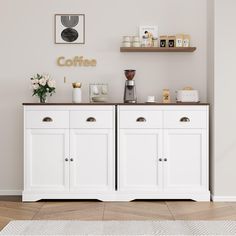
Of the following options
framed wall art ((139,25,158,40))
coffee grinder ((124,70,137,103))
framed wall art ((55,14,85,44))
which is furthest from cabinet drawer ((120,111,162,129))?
framed wall art ((55,14,85,44))

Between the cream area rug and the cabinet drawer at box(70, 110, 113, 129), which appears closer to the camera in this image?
the cream area rug

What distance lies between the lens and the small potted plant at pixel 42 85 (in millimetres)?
5234

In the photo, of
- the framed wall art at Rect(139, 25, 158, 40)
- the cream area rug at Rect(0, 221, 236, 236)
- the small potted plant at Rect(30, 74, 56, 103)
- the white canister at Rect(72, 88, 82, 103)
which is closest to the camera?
the cream area rug at Rect(0, 221, 236, 236)

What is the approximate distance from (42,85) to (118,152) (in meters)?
1.05

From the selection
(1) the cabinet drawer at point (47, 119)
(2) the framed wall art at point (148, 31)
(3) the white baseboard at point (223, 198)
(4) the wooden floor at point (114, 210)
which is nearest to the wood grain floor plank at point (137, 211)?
(4) the wooden floor at point (114, 210)

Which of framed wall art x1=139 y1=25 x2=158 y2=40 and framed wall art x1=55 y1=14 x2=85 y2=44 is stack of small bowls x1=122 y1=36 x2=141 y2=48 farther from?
framed wall art x1=55 y1=14 x2=85 y2=44

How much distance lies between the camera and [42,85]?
5.24 m

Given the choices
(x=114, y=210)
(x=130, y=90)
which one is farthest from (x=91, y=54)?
(x=114, y=210)

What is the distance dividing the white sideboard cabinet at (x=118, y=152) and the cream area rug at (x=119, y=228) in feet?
3.19

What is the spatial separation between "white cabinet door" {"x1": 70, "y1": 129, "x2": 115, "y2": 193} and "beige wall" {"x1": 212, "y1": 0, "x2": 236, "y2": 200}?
107 cm

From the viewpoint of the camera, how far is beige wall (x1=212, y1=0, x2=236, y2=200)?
5.15m

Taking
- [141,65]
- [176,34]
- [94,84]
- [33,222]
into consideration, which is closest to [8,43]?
[94,84]

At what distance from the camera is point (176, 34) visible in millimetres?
5477

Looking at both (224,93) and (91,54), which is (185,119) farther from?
(91,54)
